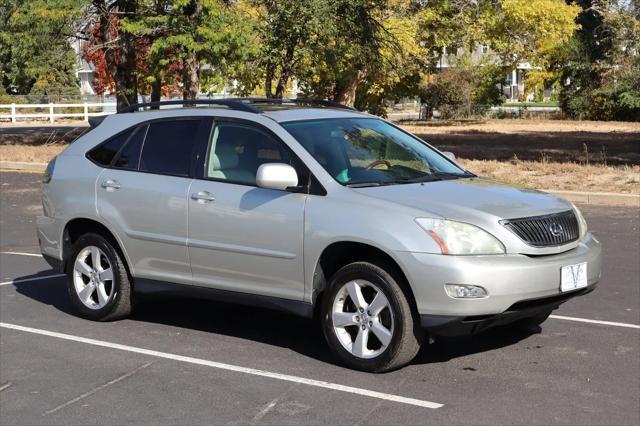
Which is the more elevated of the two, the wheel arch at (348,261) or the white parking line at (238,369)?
the wheel arch at (348,261)

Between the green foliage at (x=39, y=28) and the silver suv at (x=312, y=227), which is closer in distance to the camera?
the silver suv at (x=312, y=227)

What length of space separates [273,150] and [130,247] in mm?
1477

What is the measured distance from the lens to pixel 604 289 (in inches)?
371

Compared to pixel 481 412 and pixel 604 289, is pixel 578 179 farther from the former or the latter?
pixel 481 412

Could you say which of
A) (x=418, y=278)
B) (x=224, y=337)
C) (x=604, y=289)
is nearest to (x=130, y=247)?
(x=224, y=337)

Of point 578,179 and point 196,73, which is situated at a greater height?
point 196,73

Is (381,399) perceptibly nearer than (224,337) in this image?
Yes

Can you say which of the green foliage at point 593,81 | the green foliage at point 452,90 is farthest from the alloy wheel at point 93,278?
the green foliage at point 452,90

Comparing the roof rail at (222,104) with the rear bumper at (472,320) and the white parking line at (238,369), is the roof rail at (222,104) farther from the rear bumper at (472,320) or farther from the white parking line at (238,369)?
the rear bumper at (472,320)

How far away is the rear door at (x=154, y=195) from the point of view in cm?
759

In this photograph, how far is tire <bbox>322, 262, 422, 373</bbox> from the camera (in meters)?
6.41

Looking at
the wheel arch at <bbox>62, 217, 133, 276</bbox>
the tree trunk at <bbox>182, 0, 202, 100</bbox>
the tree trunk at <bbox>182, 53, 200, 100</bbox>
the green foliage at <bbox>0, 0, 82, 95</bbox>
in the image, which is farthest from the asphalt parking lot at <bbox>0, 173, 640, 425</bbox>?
the tree trunk at <bbox>182, 53, 200, 100</bbox>

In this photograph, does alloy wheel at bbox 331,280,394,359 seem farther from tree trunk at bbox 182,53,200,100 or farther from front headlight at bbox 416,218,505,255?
tree trunk at bbox 182,53,200,100

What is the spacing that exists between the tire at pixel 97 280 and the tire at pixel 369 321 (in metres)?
2.04
